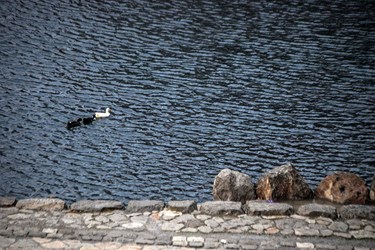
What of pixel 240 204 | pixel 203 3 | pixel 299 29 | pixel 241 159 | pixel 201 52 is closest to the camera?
pixel 240 204

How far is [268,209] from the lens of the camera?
43.6 ft

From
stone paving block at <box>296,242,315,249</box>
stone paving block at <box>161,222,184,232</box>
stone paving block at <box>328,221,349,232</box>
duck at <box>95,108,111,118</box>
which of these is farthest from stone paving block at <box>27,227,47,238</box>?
duck at <box>95,108,111,118</box>

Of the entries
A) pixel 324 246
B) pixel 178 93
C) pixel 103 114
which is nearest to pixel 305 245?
pixel 324 246

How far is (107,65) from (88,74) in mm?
1150

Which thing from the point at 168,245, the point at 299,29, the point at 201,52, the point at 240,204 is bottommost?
the point at 168,245

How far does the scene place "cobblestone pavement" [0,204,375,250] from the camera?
12.0 metres

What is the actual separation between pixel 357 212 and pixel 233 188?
9.65 feet

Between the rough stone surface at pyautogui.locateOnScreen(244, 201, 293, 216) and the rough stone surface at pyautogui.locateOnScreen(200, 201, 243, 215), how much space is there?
9.1 inches

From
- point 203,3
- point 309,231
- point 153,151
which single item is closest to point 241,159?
point 153,151

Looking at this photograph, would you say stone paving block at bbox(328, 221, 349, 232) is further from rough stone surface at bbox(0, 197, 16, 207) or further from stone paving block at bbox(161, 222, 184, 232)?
rough stone surface at bbox(0, 197, 16, 207)

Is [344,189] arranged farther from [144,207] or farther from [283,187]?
[144,207]

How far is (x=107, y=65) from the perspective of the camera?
2472 cm

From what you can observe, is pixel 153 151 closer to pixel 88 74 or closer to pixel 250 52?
pixel 88 74

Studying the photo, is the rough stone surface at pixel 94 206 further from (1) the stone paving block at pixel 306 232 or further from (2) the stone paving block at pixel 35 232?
(1) the stone paving block at pixel 306 232
